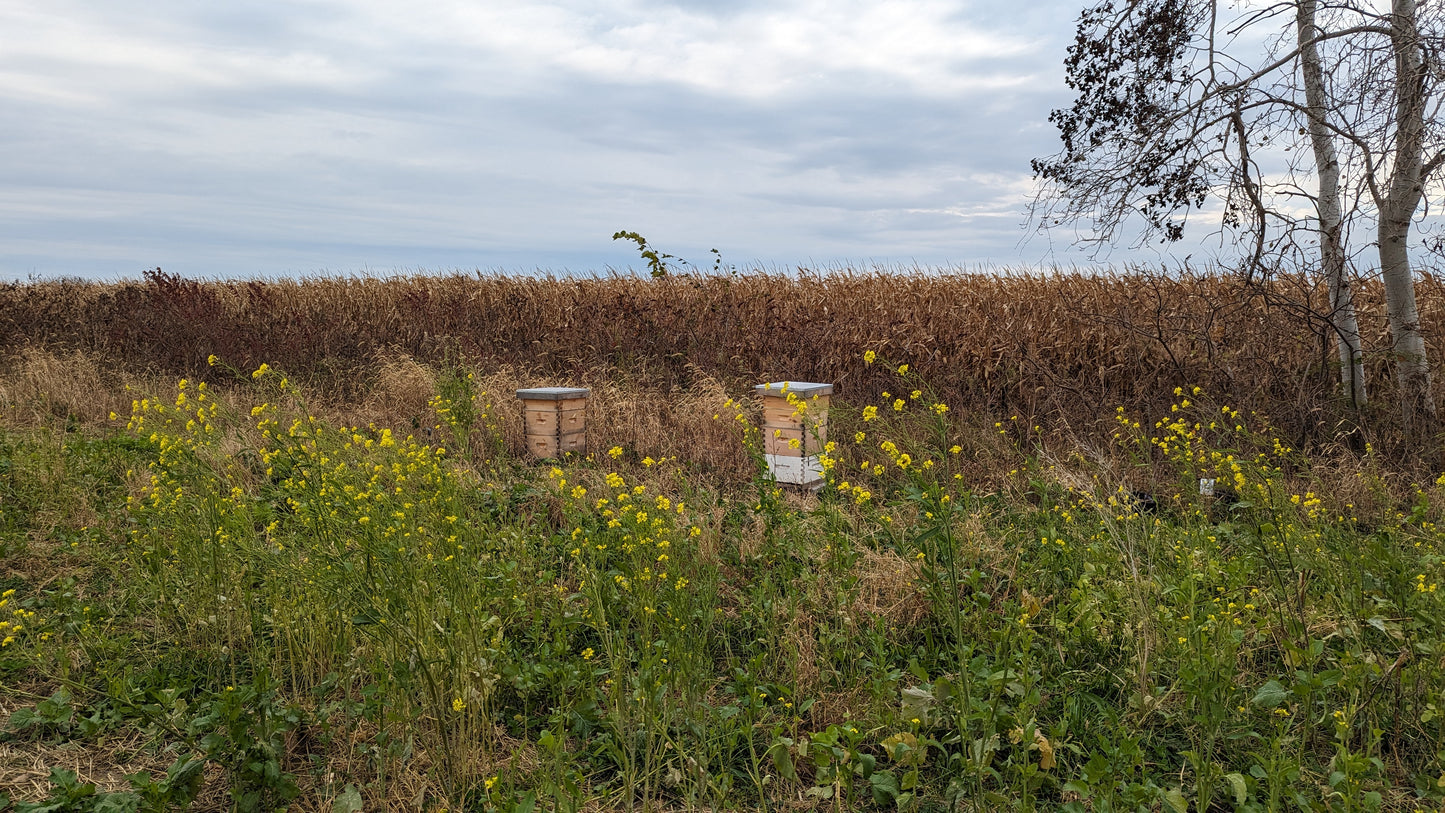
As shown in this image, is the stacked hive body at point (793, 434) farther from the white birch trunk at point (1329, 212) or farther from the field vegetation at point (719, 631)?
the white birch trunk at point (1329, 212)

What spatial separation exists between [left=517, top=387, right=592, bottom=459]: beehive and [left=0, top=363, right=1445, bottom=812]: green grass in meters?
2.09

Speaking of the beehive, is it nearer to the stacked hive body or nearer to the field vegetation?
the field vegetation

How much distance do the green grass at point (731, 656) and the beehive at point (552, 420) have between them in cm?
209

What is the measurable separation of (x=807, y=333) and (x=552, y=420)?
11.1 feet

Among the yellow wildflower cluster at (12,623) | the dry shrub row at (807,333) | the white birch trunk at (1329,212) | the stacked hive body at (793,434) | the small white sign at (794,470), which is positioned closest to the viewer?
the yellow wildflower cluster at (12,623)

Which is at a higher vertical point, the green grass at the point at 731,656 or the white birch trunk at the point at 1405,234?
the white birch trunk at the point at 1405,234

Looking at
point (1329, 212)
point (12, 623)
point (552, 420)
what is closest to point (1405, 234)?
point (1329, 212)

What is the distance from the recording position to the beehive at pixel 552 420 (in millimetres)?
6828

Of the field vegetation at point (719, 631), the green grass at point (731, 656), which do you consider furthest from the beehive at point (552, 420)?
the green grass at point (731, 656)

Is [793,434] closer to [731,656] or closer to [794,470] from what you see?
[794,470]

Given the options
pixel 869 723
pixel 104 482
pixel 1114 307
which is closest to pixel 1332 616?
pixel 869 723

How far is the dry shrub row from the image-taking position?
7.63m

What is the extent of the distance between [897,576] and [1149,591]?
101cm

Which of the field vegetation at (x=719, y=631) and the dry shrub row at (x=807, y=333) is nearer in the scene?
the field vegetation at (x=719, y=631)
